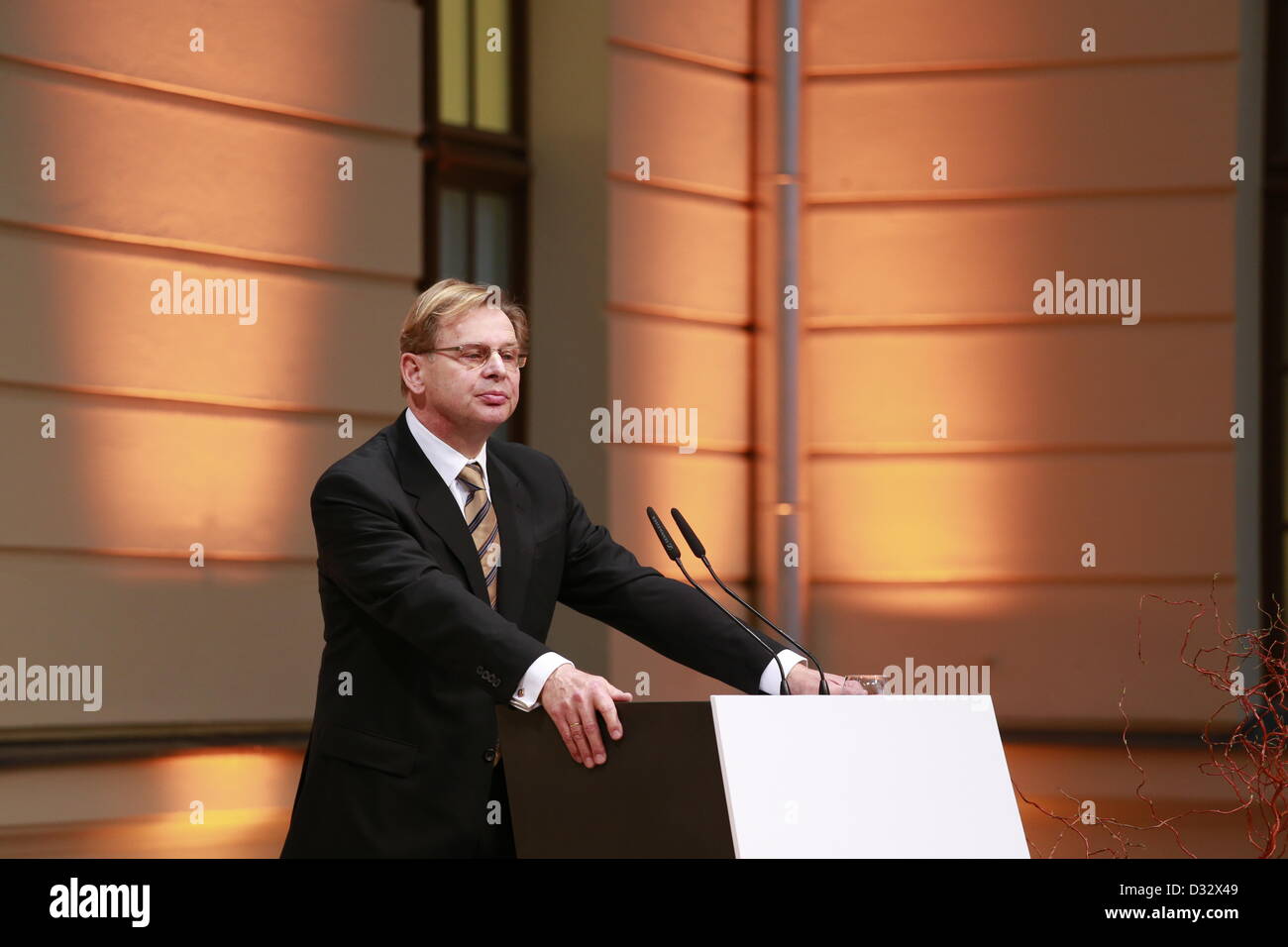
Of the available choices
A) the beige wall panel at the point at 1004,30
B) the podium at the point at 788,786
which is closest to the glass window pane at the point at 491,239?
the beige wall panel at the point at 1004,30

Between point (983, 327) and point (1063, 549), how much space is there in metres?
0.92

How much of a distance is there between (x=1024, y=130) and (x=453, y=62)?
7.30 ft

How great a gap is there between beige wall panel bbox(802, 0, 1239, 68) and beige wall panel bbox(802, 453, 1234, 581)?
158 cm

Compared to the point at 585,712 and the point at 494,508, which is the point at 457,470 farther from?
the point at 585,712

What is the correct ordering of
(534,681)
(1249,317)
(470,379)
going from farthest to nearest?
(1249,317), (470,379), (534,681)

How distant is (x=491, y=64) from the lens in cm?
595

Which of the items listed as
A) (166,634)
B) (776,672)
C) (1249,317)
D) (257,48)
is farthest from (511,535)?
(1249,317)

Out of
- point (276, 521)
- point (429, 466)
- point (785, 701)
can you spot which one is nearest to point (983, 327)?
point (276, 521)

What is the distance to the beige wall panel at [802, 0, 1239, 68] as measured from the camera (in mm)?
5977

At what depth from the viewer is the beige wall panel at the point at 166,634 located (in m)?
4.61

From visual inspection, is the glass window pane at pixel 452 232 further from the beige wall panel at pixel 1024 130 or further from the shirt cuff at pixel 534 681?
the shirt cuff at pixel 534 681

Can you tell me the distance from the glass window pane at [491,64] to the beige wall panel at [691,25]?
0.46 metres

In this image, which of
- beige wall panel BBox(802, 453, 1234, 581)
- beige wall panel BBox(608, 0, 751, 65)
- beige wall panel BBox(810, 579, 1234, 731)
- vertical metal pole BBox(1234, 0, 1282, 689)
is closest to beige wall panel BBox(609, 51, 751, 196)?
beige wall panel BBox(608, 0, 751, 65)
